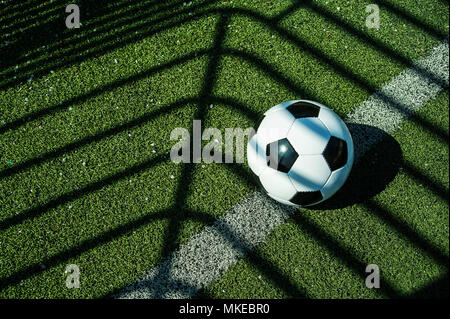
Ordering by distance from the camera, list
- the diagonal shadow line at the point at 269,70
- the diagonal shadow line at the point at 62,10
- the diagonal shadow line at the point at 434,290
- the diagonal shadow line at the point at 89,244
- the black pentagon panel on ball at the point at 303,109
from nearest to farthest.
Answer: the black pentagon panel on ball at the point at 303,109
the diagonal shadow line at the point at 434,290
the diagonal shadow line at the point at 89,244
the diagonal shadow line at the point at 269,70
the diagonal shadow line at the point at 62,10

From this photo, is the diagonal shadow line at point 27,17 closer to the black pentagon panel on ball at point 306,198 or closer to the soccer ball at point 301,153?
the soccer ball at point 301,153

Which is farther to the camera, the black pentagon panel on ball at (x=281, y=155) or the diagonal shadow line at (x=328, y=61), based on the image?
the diagonal shadow line at (x=328, y=61)

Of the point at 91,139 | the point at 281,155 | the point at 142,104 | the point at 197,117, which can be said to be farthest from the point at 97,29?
the point at 281,155

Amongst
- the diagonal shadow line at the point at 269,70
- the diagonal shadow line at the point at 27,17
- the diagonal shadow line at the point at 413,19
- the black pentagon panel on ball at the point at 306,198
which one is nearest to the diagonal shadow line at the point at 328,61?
the diagonal shadow line at the point at 269,70

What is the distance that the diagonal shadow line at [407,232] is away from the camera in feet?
11.1

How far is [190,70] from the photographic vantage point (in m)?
4.03

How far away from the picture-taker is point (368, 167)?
362 cm

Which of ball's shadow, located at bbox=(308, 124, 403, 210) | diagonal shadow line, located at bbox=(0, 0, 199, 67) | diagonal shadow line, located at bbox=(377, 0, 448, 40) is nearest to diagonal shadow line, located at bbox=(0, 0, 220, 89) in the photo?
diagonal shadow line, located at bbox=(0, 0, 199, 67)

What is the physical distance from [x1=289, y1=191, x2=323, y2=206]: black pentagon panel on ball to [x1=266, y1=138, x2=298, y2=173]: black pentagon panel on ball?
0.28m

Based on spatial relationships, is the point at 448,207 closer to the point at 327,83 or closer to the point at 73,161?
the point at 327,83

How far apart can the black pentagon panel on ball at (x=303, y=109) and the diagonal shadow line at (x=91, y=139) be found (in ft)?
4.21

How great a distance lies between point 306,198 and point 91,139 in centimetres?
238

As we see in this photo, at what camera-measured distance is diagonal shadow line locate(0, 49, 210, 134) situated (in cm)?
396
